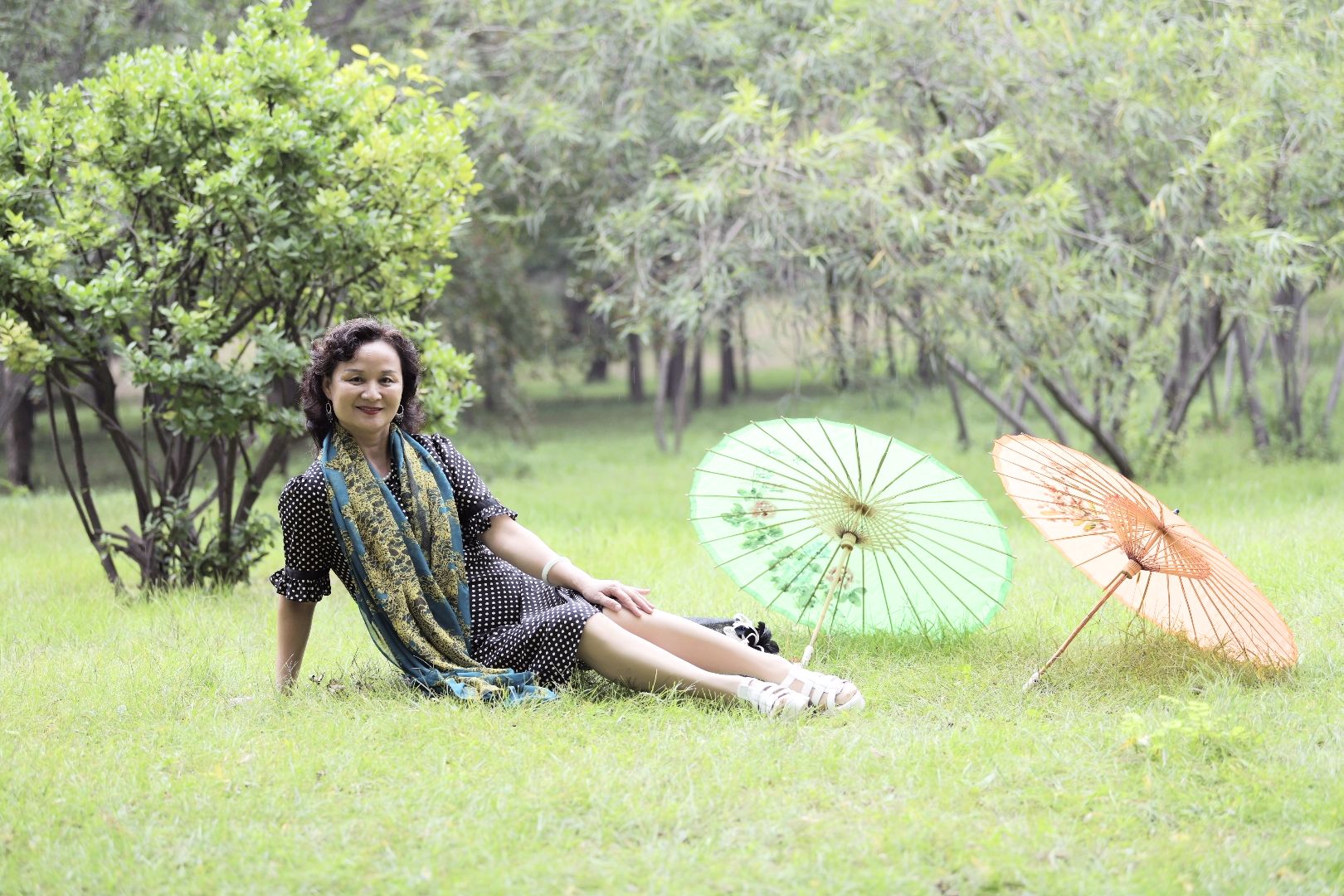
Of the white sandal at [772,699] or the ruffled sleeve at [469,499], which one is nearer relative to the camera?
the white sandal at [772,699]

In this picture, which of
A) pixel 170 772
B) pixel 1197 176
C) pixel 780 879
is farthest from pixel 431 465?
pixel 1197 176

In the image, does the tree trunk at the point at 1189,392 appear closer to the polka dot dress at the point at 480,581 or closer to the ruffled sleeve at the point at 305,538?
the polka dot dress at the point at 480,581

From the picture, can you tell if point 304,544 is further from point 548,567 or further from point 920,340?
point 920,340

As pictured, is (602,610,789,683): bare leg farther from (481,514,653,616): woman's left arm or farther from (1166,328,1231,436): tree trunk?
(1166,328,1231,436): tree trunk

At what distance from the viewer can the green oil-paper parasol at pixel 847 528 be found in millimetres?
4102

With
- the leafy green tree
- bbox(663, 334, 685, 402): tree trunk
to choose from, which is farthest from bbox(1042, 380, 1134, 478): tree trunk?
bbox(663, 334, 685, 402): tree trunk

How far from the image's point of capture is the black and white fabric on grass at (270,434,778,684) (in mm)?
3777

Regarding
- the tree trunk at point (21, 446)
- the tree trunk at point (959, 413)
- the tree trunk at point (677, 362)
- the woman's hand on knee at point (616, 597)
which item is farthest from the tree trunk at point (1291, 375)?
the tree trunk at point (21, 446)

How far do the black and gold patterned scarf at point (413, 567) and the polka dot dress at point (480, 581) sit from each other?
4cm

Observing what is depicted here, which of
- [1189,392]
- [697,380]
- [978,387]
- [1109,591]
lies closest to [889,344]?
[978,387]

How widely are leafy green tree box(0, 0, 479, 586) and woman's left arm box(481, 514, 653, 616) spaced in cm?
200

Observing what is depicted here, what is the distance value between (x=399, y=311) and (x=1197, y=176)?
16.0 ft

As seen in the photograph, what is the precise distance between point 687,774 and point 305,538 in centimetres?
131

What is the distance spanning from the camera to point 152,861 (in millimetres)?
2803
